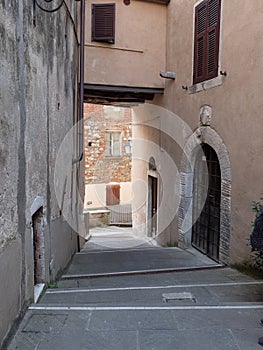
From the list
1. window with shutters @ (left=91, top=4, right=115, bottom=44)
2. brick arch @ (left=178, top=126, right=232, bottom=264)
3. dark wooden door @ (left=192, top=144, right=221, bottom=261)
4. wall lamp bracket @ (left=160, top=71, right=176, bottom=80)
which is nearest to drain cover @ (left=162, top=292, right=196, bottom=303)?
brick arch @ (left=178, top=126, right=232, bottom=264)

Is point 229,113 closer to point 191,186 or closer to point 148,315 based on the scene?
point 191,186

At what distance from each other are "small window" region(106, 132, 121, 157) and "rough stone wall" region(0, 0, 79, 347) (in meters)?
13.6

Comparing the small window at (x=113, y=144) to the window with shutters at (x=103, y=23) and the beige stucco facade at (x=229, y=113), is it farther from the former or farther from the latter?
the beige stucco facade at (x=229, y=113)

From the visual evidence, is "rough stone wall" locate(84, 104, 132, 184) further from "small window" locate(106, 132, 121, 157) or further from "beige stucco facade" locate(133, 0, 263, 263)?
"beige stucco facade" locate(133, 0, 263, 263)

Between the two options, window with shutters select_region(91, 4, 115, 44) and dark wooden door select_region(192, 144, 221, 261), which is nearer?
dark wooden door select_region(192, 144, 221, 261)

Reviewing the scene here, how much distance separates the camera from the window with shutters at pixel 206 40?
6867mm

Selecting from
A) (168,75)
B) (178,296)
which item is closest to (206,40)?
(168,75)

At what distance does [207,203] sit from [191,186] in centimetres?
84

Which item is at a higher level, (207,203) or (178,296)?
(207,203)

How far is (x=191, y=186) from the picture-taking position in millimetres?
8406

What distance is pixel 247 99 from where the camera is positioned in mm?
5781

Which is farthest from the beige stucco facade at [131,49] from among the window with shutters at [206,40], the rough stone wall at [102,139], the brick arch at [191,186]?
the rough stone wall at [102,139]

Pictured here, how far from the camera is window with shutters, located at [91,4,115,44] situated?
8969 mm

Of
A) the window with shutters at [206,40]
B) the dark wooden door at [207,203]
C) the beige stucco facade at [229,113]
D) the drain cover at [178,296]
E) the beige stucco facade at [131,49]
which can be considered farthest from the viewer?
the beige stucco facade at [131,49]
